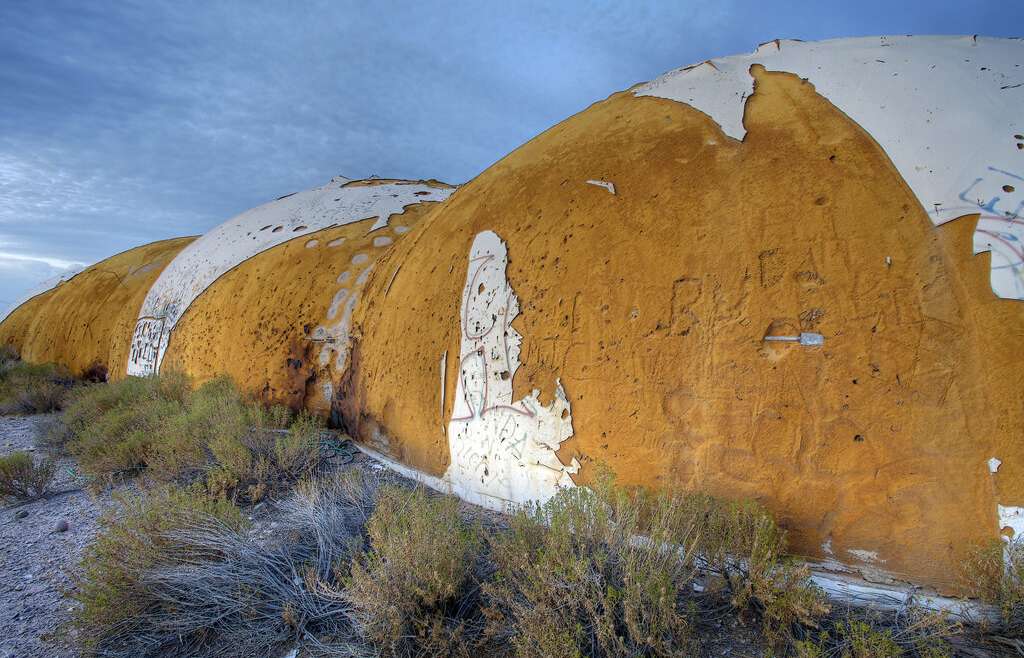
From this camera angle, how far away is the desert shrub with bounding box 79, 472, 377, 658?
2582 millimetres

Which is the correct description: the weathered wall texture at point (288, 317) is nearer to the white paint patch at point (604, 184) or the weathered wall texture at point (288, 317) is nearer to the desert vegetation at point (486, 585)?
the desert vegetation at point (486, 585)

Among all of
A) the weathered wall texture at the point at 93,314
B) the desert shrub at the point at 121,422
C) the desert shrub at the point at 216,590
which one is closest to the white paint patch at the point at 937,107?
the desert shrub at the point at 216,590

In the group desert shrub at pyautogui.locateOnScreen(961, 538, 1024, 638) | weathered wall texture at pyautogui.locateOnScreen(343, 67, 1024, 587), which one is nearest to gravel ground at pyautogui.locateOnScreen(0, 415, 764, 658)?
weathered wall texture at pyautogui.locateOnScreen(343, 67, 1024, 587)

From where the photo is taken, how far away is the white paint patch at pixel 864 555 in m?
2.46

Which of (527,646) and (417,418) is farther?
(417,418)

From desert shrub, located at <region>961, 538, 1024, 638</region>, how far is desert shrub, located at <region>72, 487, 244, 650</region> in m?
3.56

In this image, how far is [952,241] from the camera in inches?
98.5

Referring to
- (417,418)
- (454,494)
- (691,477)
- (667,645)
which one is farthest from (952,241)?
(417,418)

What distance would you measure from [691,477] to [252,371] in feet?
17.4

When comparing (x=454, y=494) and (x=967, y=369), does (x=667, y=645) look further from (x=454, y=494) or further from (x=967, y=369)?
(x=454, y=494)

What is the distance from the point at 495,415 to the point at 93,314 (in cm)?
1108

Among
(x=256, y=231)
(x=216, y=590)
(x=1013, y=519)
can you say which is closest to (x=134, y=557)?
(x=216, y=590)

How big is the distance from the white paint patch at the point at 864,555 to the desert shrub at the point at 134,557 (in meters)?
3.19

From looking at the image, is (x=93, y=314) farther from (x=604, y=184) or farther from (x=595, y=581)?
A: (x=595, y=581)
